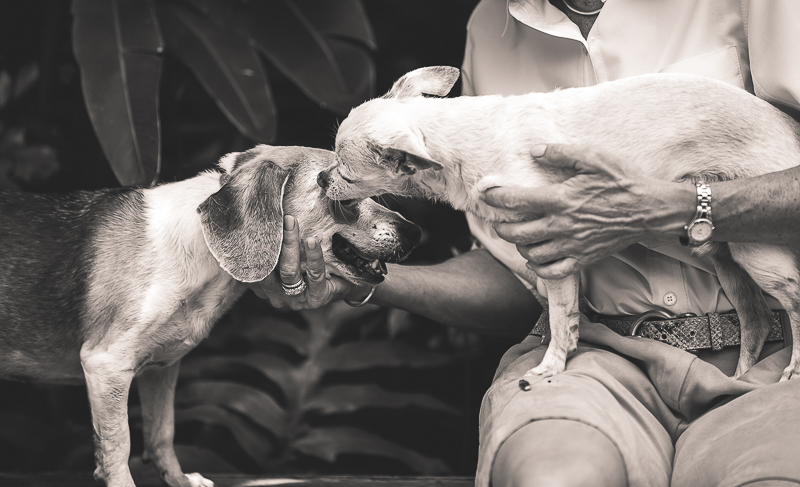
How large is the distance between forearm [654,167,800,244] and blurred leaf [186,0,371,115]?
1.70 metres

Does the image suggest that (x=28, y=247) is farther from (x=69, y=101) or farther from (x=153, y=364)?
(x=69, y=101)

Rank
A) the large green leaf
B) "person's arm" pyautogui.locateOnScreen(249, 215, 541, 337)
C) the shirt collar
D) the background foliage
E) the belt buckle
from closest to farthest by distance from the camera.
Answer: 1. the belt buckle
2. the shirt collar
3. "person's arm" pyautogui.locateOnScreen(249, 215, 541, 337)
4. the large green leaf
5. the background foliage

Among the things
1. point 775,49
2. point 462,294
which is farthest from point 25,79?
point 775,49

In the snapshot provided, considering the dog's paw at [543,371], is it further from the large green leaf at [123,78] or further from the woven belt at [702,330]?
the large green leaf at [123,78]

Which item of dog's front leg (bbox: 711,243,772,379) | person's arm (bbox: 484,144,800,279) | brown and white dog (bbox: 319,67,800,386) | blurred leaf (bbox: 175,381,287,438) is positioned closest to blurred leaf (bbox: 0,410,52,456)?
blurred leaf (bbox: 175,381,287,438)

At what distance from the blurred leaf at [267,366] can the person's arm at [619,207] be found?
1.77m

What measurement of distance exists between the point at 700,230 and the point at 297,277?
1.20m

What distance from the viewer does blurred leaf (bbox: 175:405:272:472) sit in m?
3.27

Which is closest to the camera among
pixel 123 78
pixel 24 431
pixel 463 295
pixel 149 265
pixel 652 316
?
pixel 652 316

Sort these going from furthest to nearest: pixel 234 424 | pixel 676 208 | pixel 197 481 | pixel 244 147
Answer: pixel 244 147
pixel 234 424
pixel 197 481
pixel 676 208

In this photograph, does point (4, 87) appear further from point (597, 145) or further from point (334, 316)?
point (597, 145)

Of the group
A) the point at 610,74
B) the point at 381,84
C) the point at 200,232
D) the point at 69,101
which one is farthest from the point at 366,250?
the point at 69,101

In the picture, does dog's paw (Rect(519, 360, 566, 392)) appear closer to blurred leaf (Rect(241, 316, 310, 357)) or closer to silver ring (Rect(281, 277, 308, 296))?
silver ring (Rect(281, 277, 308, 296))

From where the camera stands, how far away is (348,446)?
3.35 m
